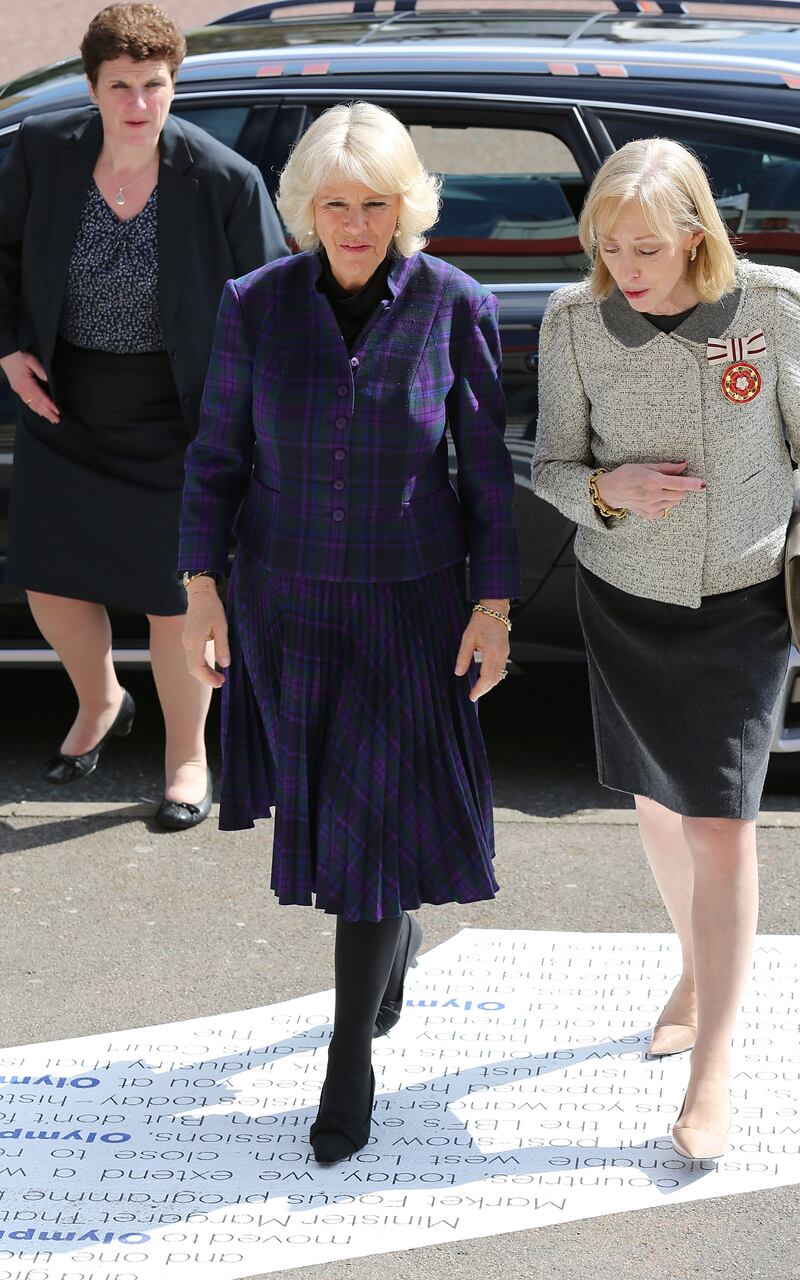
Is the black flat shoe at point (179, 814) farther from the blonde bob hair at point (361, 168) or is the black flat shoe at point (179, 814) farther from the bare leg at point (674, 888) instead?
the blonde bob hair at point (361, 168)

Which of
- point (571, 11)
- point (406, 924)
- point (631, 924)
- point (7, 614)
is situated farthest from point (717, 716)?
point (571, 11)

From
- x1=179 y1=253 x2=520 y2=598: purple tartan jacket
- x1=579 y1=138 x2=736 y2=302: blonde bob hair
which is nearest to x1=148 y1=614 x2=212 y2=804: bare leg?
x1=179 y1=253 x2=520 y2=598: purple tartan jacket

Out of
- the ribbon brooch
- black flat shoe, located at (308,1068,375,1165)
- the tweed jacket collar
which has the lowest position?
black flat shoe, located at (308,1068,375,1165)

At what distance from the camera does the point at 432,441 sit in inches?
121

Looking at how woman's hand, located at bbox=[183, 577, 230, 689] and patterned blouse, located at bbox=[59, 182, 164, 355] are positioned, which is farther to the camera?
patterned blouse, located at bbox=[59, 182, 164, 355]

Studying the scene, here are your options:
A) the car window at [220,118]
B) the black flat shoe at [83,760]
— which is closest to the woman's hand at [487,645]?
the black flat shoe at [83,760]

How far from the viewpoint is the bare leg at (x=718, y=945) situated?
3.12 metres

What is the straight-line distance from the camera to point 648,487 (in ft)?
9.77

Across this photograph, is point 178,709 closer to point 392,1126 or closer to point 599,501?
point 392,1126

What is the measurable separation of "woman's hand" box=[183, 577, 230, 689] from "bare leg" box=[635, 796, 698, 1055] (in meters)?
0.82

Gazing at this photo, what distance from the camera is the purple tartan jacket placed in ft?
9.93

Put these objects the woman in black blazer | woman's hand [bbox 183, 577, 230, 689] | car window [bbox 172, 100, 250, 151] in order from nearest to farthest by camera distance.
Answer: woman's hand [bbox 183, 577, 230, 689], the woman in black blazer, car window [bbox 172, 100, 250, 151]

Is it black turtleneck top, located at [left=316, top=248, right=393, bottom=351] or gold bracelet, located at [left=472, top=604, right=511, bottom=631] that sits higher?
black turtleneck top, located at [left=316, top=248, right=393, bottom=351]

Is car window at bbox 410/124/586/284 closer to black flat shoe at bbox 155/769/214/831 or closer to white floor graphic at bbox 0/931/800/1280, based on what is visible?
black flat shoe at bbox 155/769/214/831
